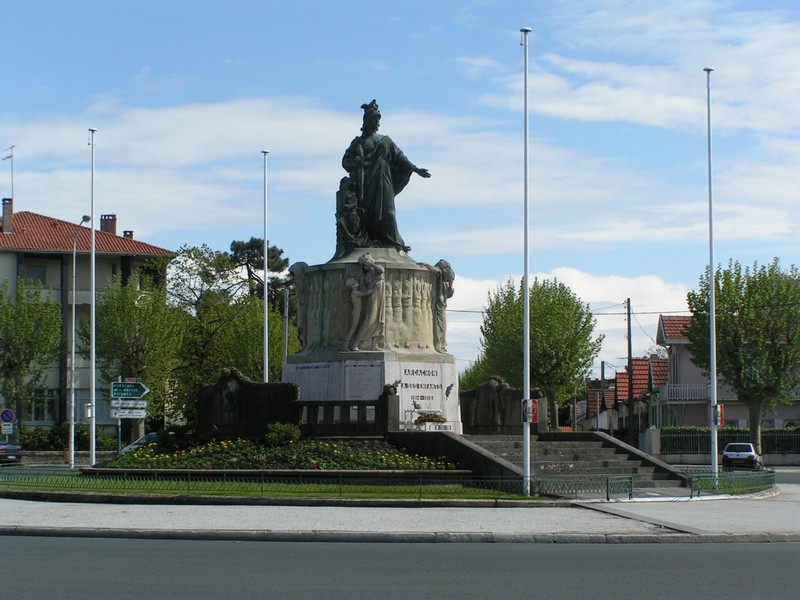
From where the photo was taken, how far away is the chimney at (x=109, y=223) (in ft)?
252

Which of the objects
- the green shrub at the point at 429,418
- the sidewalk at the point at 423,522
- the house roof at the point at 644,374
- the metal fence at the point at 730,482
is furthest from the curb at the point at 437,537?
the house roof at the point at 644,374

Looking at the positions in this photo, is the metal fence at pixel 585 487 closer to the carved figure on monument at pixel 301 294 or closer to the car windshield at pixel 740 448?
the carved figure on monument at pixel 301 294

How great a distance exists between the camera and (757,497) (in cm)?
3023

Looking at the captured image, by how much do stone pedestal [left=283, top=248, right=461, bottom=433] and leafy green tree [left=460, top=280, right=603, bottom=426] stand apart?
32811 millimetres

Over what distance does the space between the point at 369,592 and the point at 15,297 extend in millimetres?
54911

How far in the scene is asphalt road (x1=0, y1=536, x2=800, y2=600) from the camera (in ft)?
44.1

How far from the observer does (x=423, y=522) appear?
21656 mm

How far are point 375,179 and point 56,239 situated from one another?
126 ft

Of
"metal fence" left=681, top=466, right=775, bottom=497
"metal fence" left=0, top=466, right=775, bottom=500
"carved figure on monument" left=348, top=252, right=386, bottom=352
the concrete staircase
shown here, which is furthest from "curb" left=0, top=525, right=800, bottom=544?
"carved figure on monument" left=348, top=252, right=386, bottom=352

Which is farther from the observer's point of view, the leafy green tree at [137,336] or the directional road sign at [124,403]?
the leafy green tree at [137,336]

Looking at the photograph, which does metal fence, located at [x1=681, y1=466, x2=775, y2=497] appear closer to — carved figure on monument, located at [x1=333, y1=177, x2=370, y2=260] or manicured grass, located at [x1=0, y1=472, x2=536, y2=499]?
manicured grass, located at [x1=0, y1=472, x2=536, y2=499]

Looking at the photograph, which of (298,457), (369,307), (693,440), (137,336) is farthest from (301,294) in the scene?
(693,440)

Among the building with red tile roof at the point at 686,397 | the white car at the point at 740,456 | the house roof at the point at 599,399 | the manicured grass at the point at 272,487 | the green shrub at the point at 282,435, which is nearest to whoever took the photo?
the manicured grass at the point at 272,487

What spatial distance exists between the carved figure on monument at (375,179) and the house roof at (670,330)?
4313cm
